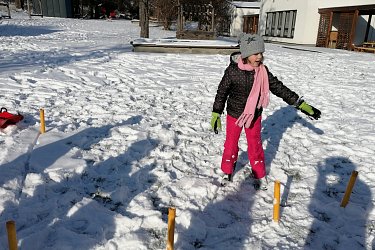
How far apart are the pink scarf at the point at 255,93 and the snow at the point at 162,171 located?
79 cm

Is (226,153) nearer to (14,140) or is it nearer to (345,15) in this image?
(14,140)

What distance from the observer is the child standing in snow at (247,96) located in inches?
128

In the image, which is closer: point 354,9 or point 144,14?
point 144,14

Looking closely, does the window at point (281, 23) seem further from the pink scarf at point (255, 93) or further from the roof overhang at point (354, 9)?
the pink scarf at point (255, 93)

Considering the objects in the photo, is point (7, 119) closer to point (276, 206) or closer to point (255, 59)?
point (255, 59)

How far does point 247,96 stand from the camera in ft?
11.2

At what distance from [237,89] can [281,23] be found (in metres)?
27.2

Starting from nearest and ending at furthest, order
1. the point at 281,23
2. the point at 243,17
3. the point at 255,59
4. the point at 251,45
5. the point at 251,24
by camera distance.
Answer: the point at 251,45, the point at 255,59, the point at 281,23, the point at 251,24, the point at 243,17

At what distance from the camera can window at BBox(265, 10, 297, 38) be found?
86.5ft

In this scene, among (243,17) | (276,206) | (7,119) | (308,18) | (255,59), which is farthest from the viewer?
(243,17)

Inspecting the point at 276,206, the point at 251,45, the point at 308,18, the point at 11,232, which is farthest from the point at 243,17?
the point at 11,232

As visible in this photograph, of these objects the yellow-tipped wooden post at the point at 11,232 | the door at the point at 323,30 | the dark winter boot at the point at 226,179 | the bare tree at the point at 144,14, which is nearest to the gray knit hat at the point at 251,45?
the dark winter boot at the point at 226,179

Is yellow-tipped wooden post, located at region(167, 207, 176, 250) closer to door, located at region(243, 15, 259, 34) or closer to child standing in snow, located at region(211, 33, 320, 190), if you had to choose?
child standing in snow, located at region(211, 33, 320, 190)

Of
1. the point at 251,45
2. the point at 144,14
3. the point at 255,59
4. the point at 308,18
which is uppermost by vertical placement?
the point at 308,18
